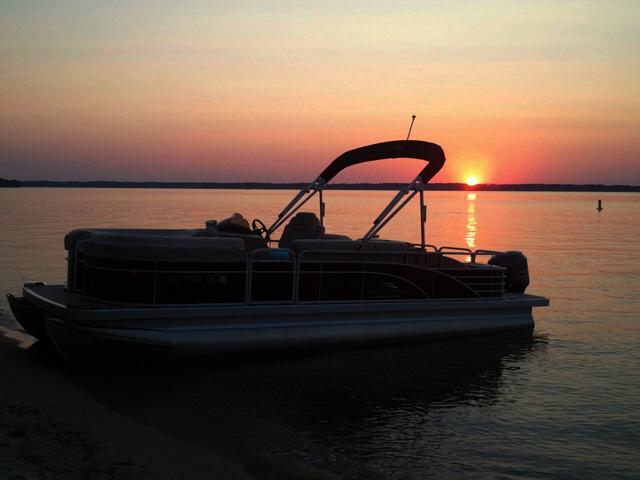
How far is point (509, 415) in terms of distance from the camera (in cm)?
1032

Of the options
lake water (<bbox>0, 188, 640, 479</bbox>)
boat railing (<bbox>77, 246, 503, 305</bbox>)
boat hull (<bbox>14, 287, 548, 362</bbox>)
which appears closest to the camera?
lake water (<bbox>0, 188, 640, 479</bbox>)

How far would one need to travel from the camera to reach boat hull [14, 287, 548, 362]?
11.0 m

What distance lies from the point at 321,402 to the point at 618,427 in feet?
12.6

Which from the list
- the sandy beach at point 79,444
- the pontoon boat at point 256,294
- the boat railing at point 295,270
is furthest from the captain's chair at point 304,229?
the sandy beach at point 79,444

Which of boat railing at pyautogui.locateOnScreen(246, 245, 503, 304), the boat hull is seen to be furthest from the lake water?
boat railing at pyautogui.locateOnScreen(246, 245, 503, 304)

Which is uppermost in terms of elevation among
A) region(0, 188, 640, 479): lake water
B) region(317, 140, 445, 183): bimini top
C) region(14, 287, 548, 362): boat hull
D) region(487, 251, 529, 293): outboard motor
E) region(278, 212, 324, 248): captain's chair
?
region(317, 140, 445, 183): bimini top

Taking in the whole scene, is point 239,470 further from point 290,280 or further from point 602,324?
point 602,324

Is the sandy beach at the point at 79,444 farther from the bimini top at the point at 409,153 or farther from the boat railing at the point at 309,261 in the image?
the bimini top at the point at 409,153

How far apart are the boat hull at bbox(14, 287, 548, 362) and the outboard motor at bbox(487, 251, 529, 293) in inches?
61.2

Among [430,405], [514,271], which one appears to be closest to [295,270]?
[430,405]

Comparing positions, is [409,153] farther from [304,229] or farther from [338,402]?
[338,402]

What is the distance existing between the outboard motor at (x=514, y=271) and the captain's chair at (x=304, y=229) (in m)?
4.16

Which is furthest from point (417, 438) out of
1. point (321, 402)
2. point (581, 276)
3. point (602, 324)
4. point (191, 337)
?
point (581, 276)

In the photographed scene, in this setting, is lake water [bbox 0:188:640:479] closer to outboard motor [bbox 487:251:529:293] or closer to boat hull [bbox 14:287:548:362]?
boat hull [bbox 14:287:548:362]
